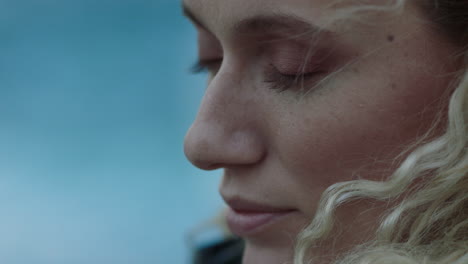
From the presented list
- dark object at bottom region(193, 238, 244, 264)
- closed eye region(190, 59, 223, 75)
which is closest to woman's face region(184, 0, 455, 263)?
closed eye region(190, 59, 223, 75)

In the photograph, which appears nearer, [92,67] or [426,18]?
[426,18]

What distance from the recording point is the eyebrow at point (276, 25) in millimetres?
622

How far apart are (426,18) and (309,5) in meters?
0.14

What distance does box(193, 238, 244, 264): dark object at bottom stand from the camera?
4.80ft

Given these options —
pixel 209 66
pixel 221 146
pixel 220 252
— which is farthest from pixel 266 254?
pixel 220 252

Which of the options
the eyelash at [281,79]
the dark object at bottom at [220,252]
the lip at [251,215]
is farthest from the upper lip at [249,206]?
the dark object at bottom at [220,252]

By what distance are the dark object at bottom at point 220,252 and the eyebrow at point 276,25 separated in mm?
914

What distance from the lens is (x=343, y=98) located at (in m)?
0.62

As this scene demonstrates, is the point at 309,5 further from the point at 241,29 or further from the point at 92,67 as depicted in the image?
the point at 92,67

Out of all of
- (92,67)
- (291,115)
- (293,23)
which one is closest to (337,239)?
(291,115)

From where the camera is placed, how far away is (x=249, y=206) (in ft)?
2.42

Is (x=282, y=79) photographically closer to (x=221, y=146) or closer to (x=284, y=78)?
(x=284, y=78)

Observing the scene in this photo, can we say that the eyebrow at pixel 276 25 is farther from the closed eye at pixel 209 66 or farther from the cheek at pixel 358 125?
the closed eye at pixel 209 66

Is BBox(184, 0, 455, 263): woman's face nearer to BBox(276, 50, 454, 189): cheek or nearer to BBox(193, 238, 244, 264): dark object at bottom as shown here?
BBox(276, 50, 454, 189): cheek
